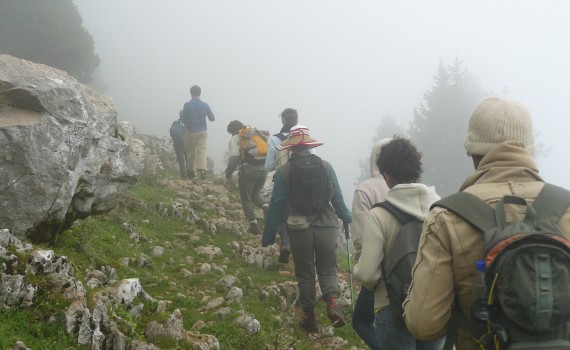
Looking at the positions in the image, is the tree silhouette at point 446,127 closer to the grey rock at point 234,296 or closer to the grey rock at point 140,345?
the grey rock at point 234,296

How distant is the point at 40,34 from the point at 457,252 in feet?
121

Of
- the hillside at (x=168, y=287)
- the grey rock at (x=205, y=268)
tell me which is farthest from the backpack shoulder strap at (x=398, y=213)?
the grey rock at (x=205, y=268)

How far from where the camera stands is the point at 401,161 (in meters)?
4.54

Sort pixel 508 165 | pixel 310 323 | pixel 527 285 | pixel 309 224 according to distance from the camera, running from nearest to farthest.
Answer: pixel 527 285 < pixel 508 165 < pixel 310 323 < pixel 309 224

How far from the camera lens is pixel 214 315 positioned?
20.0 feet

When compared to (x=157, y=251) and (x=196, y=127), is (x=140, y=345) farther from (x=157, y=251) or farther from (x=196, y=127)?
(x=196, y=127)

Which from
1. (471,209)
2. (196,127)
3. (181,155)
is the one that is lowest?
(471,209)

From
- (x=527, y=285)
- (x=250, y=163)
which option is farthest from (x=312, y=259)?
(x=527, y=285)

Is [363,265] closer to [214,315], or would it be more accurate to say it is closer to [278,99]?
[214,315]

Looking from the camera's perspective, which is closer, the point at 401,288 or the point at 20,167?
the point at 401,288

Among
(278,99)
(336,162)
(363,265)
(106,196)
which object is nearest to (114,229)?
(106,196)

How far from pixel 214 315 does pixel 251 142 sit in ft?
18.9

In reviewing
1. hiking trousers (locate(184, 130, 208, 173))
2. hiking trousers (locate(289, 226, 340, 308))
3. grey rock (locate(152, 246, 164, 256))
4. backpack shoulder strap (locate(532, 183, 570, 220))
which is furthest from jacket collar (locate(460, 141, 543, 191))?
hiking trousers (locate(184, 130, 208, 173))

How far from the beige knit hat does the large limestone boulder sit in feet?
16.0
